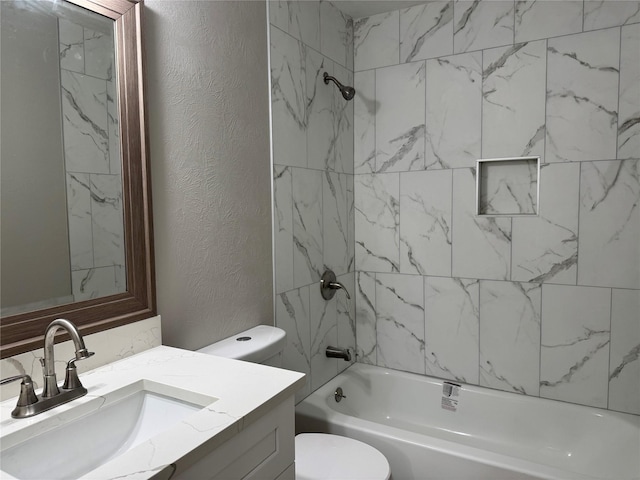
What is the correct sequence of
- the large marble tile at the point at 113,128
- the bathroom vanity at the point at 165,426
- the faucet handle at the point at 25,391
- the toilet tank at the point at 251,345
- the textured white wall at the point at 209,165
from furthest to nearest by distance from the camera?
the toilet tank at the point at 251,345 < the textured white wall at the point at 209,165 < the large marble tile at the point at 113,128 < the faucet handle at the point at 25,391 < the bathroom vanity at the point at 165,426

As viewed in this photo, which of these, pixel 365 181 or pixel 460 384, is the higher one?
pixel 365 181

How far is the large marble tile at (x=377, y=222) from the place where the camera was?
103 inches

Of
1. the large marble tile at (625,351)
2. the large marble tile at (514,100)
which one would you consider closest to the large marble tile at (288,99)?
the large marble tile at (514,100)

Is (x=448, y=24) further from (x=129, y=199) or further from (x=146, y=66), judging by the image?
(x=129, y=199)

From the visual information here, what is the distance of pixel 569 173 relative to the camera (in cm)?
216

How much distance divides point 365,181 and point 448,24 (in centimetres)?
92

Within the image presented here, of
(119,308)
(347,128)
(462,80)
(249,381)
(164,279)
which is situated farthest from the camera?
(347,128)

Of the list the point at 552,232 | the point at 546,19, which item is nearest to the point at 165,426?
the point at 552,232

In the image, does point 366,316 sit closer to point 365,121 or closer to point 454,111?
point 365,121

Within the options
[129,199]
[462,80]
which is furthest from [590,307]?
[129,199]

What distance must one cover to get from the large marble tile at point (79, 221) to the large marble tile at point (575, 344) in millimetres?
2015

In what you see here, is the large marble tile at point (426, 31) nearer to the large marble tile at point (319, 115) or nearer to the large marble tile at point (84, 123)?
the large marble tile at point (319, 115)

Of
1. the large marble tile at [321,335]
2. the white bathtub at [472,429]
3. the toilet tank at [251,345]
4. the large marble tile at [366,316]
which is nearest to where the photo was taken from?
the toilet tank at [251,345]

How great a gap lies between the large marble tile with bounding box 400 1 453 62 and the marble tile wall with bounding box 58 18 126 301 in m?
1.67
